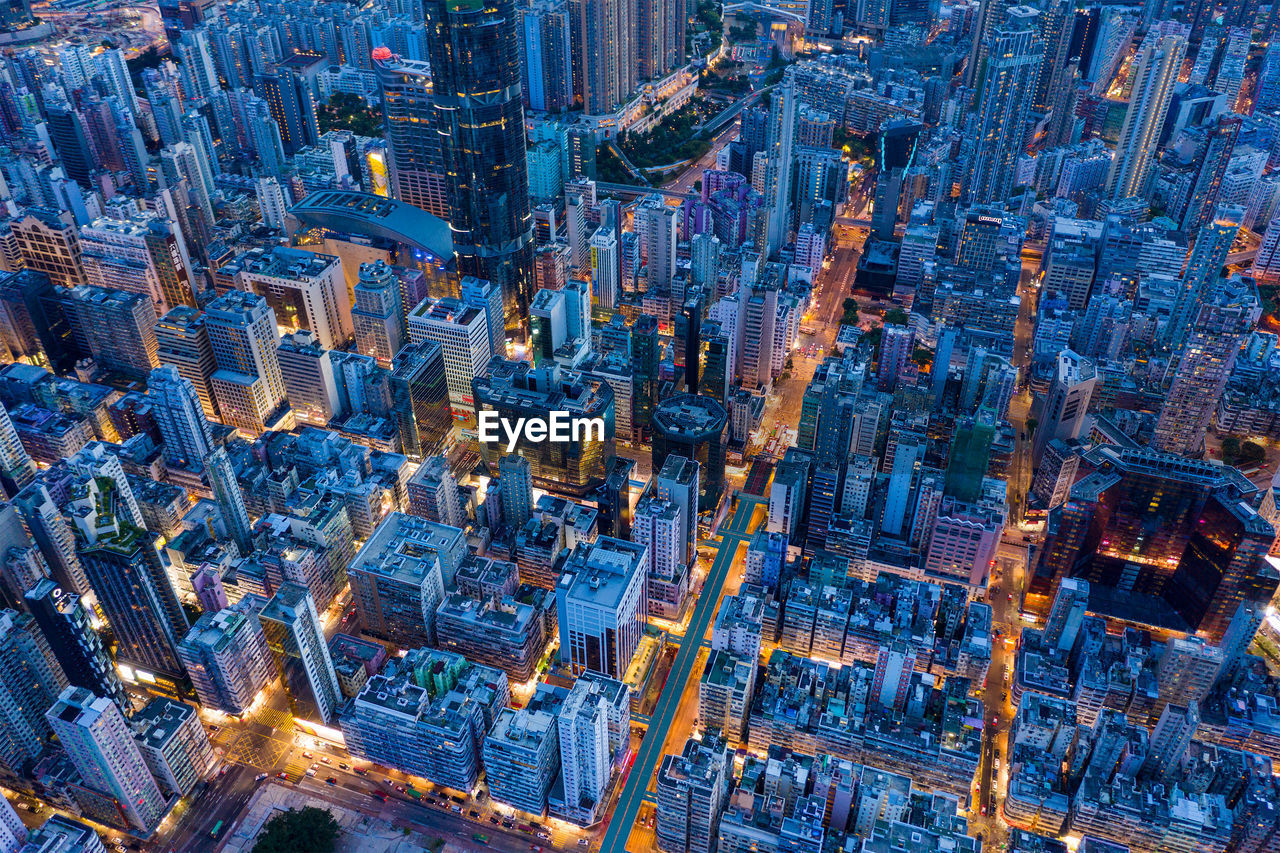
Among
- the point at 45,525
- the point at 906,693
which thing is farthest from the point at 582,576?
the point at 45,525

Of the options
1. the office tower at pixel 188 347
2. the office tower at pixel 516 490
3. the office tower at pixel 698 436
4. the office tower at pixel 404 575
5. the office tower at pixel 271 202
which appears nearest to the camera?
the office tower at pixel 404 575

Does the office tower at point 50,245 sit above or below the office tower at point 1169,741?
above

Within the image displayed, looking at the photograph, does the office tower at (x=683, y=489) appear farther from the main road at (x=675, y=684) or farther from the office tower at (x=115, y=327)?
the office tower at (x=115, y=327)

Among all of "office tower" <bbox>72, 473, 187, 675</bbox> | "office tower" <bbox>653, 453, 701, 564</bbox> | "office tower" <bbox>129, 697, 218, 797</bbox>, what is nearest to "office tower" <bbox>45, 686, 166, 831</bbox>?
"office tower" <bbox>129, 697, 218, 797</bbox>

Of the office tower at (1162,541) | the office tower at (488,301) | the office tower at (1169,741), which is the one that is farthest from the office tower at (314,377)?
the office tower at (1169,741)

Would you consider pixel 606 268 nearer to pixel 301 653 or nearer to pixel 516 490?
pixel 516 490

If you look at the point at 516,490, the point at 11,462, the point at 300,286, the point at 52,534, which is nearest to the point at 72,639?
the point at 52,534
